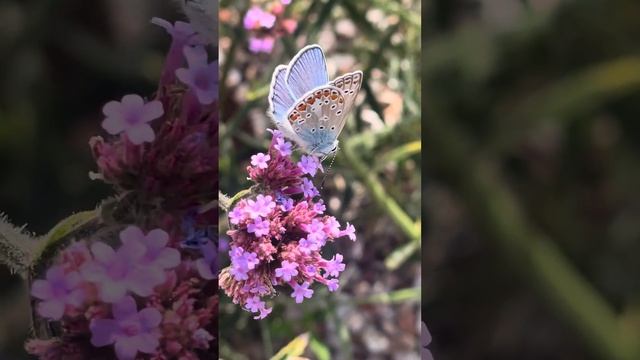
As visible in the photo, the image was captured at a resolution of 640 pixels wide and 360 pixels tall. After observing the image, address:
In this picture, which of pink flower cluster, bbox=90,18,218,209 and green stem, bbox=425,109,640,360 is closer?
pink flower cluster, bbox=90,18,218,209

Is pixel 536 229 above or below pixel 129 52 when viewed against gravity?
below

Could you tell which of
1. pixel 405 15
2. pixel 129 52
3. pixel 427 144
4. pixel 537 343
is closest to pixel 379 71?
pixel 405 15

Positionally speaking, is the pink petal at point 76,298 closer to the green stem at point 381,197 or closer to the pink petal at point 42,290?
the pink petal at point 42,290

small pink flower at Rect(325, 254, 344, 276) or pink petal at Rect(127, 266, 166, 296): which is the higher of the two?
pink petal at Rect(127, 266, 166, 296)

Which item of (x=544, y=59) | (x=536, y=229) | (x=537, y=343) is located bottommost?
(x=537, y=343)

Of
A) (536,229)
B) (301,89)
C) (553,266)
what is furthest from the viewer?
(536,229)

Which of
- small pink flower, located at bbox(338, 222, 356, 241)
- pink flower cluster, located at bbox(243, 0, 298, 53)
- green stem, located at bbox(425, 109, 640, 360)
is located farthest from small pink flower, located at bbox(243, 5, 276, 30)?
green stem, located at bbox(425, 109, 640, 360)

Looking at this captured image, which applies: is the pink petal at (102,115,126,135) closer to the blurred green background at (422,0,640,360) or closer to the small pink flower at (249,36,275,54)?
the small pink flower at (249,36,275,54)

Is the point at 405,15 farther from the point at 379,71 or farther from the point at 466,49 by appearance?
the point at 466,49
